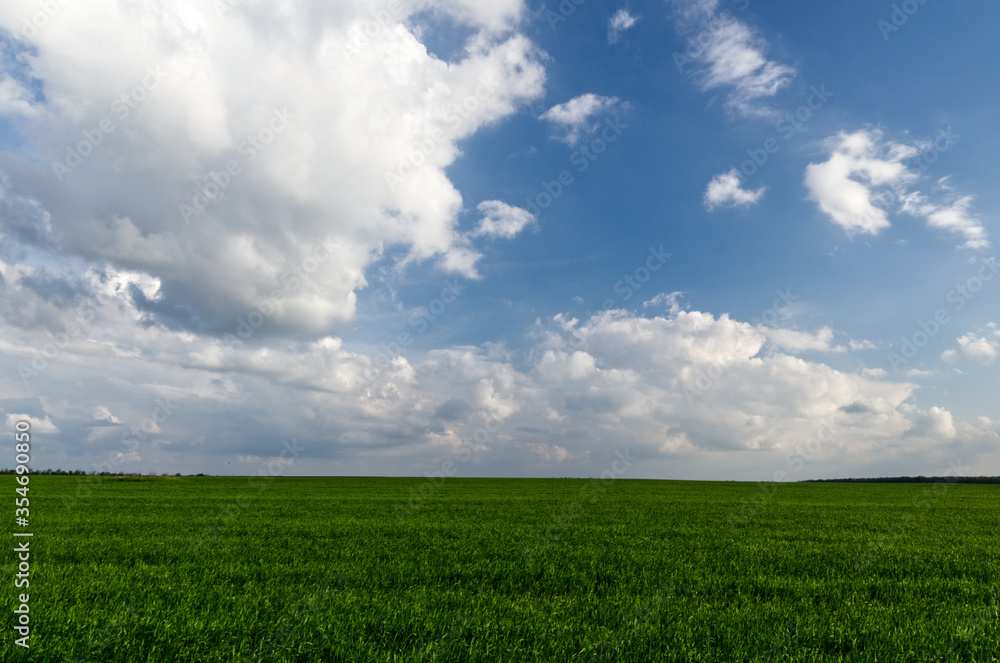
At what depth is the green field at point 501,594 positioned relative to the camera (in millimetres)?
6859

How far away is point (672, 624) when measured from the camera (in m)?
7.91

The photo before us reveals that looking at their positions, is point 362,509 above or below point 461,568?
below

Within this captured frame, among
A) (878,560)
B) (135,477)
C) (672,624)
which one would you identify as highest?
(672,624)

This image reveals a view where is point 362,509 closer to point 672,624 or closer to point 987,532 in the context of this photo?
point 672,624

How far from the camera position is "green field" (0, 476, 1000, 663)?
6859 mm

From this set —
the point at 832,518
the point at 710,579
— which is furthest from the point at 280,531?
the point at 832,518

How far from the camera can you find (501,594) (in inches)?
390

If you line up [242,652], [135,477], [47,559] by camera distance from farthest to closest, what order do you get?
[135,477], [47,559], [242,652]

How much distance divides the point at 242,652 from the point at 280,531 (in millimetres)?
13002

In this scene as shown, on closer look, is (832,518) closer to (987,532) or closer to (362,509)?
(987,532)

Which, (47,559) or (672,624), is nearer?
(672,624)

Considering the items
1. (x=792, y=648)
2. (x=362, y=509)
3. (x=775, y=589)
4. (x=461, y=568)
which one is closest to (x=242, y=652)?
(x=461, y=568)

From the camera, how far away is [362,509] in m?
28.8

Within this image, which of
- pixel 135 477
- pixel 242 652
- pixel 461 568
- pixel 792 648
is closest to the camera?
pixel 242 652
